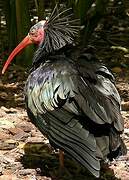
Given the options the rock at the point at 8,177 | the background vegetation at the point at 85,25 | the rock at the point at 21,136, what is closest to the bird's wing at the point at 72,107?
the rock at the point at 8,177

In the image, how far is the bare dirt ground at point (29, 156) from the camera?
4867 millimetres

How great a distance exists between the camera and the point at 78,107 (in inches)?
175

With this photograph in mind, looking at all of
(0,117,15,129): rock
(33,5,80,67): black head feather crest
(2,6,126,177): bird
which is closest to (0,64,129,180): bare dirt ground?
(0,117,15,129): rock

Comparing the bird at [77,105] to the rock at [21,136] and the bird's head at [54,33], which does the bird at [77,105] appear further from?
the rock at [21,136]

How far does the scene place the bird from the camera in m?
4.34

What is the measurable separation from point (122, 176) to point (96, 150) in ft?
2.28

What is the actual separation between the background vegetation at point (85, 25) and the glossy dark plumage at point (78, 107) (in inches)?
104

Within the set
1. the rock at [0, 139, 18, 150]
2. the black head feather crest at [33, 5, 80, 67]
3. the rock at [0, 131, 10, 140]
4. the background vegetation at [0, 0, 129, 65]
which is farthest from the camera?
the background vegetation at [0, 0, 129, 65]

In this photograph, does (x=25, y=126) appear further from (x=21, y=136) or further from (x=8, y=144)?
(x=8, y=144)

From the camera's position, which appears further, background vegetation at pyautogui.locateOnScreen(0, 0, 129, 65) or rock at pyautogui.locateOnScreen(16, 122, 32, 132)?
background vegetation at pyautogui.locateOnScreen(0, 0, 129, 65)

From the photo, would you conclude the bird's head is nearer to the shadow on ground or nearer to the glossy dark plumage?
the glossy dark plumage

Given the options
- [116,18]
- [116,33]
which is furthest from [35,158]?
[116,18]

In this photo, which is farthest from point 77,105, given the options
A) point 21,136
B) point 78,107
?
point 21,136

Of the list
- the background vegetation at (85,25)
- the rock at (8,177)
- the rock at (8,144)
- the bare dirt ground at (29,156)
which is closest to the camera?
the rock at (8,177)
